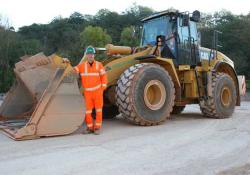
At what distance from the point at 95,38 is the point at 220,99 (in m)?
34.7

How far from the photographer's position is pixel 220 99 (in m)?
8.76

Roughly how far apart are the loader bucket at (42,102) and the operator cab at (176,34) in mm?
2793

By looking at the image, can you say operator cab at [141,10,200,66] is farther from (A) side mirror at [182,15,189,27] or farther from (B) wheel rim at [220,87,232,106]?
(B) wheel rim at [220,87,232,106]

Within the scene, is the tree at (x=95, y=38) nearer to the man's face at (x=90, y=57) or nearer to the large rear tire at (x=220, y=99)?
the large rear tire at (x=220, y=99)

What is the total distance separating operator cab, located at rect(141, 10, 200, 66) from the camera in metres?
8.45

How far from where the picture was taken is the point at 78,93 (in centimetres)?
620

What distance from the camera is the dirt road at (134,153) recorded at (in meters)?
4.17

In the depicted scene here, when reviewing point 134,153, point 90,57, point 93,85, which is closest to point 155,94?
point 93,85

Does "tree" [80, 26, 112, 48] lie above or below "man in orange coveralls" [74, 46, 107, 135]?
above

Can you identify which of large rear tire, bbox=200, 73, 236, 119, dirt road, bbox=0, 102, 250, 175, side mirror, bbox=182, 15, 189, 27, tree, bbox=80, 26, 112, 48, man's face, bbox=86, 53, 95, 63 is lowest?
dirt road, bbox=0, 102, 250, 175

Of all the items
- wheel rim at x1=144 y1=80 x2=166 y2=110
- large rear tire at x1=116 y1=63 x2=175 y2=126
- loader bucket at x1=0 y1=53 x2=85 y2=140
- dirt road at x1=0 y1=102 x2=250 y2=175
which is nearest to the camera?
dirt road at x1=0 y1=102 x2=250 y2=175

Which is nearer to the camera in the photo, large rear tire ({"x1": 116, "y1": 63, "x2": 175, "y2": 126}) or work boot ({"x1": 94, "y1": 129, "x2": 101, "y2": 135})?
work boot ({"x1": 94, "y1": 129, "x2": 101, "y2": 135})

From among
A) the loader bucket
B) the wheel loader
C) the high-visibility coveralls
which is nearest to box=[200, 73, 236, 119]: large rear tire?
the wheel loader

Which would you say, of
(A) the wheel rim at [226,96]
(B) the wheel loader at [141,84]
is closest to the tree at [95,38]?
(B) the wheel loader at [141,84]
